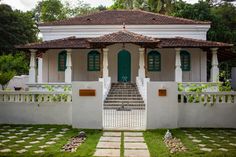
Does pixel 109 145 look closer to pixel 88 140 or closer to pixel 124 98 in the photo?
pixel 88 140

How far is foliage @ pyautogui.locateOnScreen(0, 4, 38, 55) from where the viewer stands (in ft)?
127

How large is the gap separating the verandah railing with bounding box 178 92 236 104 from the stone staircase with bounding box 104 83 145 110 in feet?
13.4

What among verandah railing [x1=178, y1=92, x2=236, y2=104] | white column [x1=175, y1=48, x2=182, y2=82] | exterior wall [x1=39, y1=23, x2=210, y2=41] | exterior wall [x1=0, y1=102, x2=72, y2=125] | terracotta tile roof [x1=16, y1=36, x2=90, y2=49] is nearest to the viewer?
verandah railing [x1=178, y1=92, x2=236, y2=104]

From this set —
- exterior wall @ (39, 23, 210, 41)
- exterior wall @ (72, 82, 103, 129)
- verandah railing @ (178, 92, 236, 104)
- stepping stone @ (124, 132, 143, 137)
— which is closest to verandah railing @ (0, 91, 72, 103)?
exterior wall @ (72, 82, 103, 129)

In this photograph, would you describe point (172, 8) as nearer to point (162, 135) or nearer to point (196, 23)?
point (196, 23)

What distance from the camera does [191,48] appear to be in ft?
70.8

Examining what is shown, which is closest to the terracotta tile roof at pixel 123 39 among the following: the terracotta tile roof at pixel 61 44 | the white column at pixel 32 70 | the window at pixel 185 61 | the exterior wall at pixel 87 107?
the terracotta tile roof at pixel 61 44

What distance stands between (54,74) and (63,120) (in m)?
11.3

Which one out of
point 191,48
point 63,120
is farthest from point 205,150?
point 191,48

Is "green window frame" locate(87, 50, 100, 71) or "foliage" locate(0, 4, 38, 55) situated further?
"foliage" locate(0, 4, 38, 55)

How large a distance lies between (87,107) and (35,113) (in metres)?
2.06

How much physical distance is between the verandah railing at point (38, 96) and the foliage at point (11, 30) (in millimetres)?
28561

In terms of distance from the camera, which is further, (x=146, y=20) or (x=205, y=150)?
(x=146, y=20)

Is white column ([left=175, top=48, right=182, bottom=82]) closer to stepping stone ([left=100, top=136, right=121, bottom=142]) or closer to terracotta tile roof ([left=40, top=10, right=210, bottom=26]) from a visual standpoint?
terracotta tile roof ([left=40, top=10, right=210, bottom=26])
